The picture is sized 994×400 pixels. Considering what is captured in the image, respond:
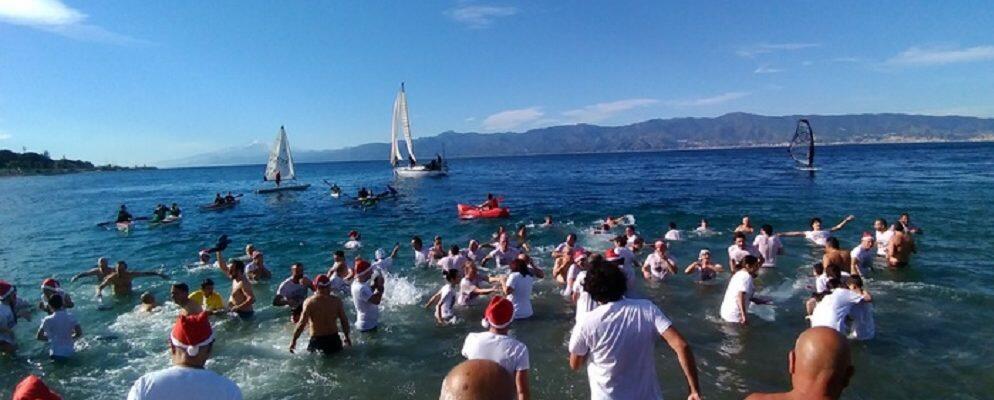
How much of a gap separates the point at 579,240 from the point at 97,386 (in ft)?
59.4

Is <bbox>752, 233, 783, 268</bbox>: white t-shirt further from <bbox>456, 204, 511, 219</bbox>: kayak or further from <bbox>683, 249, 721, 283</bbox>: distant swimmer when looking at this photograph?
<bbox>456, 204, 511, 219</bbox>: kayak

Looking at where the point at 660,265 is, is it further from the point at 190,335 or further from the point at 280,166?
the point at 280,166

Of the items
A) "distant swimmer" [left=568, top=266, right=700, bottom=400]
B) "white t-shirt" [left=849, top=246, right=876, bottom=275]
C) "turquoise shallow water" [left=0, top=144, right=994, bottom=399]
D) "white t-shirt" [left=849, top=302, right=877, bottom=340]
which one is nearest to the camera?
"distant swimmer" [left=568, top=266, right=700, bottom=400]

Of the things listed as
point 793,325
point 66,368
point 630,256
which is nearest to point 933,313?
point 793,325

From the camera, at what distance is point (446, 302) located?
467 inches

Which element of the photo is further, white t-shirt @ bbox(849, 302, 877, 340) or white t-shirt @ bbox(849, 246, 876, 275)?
white t-shirt @ bbox(849, 246, 876, 275)

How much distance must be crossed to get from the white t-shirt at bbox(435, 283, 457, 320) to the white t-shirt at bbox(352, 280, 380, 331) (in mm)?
1423

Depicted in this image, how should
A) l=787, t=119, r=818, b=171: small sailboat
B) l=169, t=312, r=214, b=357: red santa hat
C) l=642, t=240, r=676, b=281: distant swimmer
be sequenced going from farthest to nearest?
l=787, t=119, r=818, b=171: small sailboat → l=642, t=240, r=676, b=281: distant swimmer → l=169, t=312, r=214, b=357: red santa hat

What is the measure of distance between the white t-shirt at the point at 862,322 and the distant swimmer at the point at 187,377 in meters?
10.4

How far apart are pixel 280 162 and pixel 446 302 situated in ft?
180

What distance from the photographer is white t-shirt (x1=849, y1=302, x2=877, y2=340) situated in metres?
9.70

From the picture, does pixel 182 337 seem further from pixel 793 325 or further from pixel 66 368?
pixel 793 325

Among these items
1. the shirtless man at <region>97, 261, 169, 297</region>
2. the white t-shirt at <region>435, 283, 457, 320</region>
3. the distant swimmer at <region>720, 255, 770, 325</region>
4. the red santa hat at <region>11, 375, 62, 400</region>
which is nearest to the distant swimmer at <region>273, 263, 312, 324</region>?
the white t-shirt at <region>435, 283, 457, 320</region>

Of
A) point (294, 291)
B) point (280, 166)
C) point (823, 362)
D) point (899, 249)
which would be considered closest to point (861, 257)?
point (899, 249)
